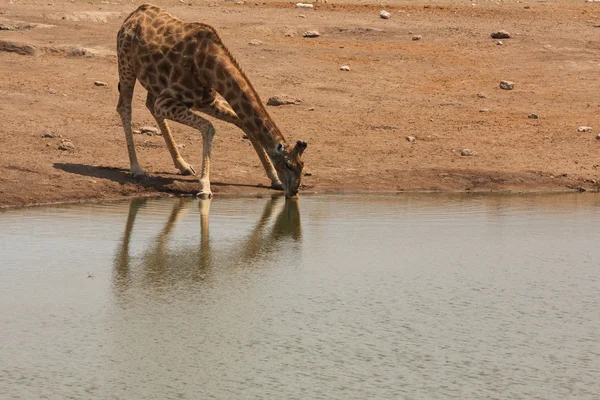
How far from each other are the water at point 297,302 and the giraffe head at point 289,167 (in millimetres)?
569

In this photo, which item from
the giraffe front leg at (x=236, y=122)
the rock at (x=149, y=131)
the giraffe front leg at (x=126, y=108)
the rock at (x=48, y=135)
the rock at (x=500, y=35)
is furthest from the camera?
the rock at (x=500, y=35)

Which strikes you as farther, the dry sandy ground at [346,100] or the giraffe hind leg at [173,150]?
the dry sandy ground at [346,100]

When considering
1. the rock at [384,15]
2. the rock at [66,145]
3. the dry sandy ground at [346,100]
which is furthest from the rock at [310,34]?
the rock at [66,145]

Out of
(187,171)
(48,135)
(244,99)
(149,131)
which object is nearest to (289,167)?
(244,99)

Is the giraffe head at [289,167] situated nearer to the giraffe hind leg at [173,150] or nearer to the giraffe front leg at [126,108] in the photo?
the giraffe hind leg at [173,150]

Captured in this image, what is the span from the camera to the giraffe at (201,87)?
16.1m

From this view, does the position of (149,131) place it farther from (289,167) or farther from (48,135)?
(289,167)

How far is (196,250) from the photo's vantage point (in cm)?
1252

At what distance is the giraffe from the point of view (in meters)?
16.1

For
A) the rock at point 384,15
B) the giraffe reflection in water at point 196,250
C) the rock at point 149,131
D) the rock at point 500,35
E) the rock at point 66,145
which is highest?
the rock at point 384,15

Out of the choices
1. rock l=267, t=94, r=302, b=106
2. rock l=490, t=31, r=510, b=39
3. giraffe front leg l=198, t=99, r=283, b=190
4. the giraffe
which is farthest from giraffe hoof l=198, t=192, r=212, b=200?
rock l=490, t=31, r=510, b=39

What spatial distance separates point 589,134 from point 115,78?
9.06 m

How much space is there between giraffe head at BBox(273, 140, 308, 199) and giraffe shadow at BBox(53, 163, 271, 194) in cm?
110

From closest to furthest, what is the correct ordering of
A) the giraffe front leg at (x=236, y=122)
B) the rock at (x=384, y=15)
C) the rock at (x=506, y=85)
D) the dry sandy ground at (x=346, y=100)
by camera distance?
the giraffe front leg at (x=236, y=122) < the dry sandy ground at (x=346, y=100) < the rock at (x=506, y=85) < the rock at (x=384, y=15)
